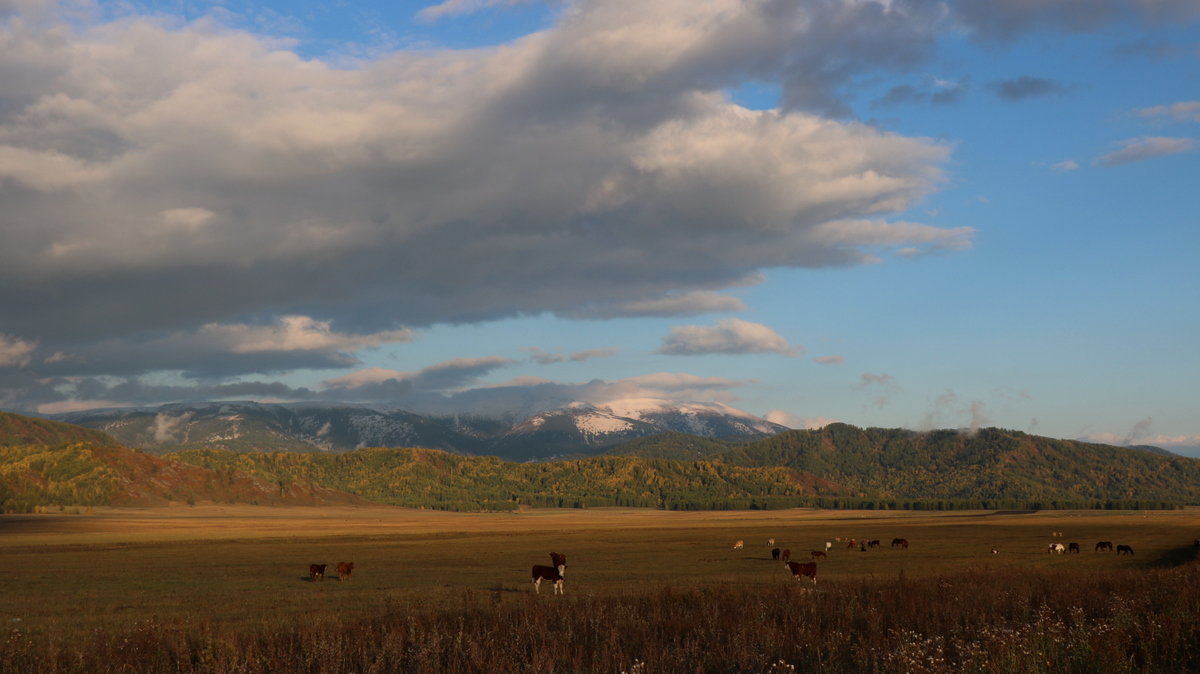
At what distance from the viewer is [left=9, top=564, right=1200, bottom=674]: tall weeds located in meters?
12.7

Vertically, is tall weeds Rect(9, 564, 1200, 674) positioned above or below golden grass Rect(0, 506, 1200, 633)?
above

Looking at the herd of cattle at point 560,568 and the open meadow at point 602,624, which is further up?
the open meadow at point 602,624

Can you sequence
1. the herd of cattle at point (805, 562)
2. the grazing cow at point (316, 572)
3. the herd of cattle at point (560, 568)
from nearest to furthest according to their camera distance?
the herd of cattle at point (560, 568)
the herd of cattle at point (805, 562)
the grazing cow at point (316, 572)

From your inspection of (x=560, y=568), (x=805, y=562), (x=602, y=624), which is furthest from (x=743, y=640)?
(x=805, y=562)

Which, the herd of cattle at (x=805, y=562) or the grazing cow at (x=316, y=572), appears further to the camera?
the grazing cow at (x=316, y=572)

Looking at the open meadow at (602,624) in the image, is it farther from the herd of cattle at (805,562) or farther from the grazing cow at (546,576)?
the herd of cattle at (805,562)

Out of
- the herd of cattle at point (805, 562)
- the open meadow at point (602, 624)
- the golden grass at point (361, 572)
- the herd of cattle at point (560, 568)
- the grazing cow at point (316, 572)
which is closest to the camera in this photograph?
the open meadow at point (602, 624)

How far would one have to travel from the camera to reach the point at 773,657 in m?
14.2

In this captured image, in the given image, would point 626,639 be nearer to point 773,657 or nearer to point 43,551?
point 773,657

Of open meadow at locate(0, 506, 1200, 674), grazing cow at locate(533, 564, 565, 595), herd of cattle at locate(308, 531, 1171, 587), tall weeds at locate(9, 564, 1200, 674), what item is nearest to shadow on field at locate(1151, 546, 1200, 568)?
herd of cattle at locate(308, 531, 1171, 587)

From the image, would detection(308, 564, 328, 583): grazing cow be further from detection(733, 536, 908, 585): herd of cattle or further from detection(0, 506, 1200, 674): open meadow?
detection(733, 536, 908, 585): herd of cattle

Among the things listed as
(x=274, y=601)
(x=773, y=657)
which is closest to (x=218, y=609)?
(x=274, y=601)

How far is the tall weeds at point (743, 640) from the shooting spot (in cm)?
1274

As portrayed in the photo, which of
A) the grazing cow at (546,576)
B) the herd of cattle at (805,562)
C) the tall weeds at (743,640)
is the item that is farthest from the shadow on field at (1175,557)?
the grazing cow at (546,576)
